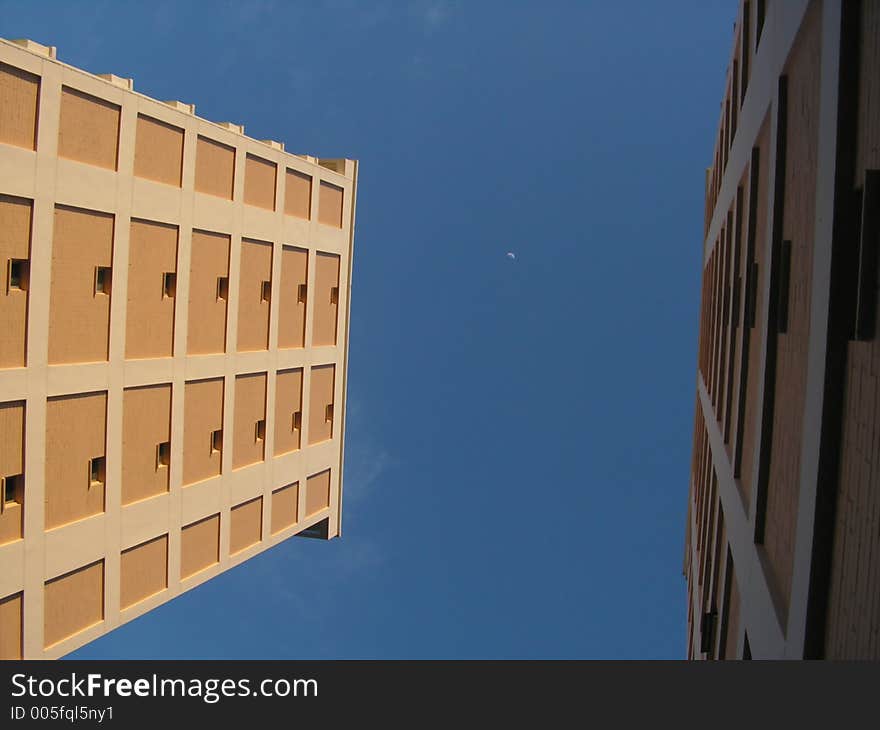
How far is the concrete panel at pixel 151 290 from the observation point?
19078 millimetres

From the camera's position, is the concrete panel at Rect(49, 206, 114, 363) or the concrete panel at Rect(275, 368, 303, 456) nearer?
the concrete panel at Rect(49, 206, 114, 363)

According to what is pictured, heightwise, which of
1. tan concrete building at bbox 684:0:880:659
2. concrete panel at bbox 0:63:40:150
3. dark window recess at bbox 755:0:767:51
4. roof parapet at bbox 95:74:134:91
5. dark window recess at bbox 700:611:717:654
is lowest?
dark window recess at bbox 700:611:717:654

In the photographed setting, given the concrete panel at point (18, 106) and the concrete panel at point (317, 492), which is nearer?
the concrete panel at point (18, 106)

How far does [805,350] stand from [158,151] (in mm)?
15407

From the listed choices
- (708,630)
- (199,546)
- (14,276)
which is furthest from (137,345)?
(708,630)

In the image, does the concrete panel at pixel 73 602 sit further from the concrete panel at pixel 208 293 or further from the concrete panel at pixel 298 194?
the concrete panel at pixel 298 194

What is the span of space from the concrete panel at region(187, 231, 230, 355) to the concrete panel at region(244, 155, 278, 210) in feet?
6.09

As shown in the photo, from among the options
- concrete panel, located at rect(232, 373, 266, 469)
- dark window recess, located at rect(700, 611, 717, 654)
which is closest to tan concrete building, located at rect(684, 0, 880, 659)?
dark window recess, located at rect(700, 611, 717, 654)

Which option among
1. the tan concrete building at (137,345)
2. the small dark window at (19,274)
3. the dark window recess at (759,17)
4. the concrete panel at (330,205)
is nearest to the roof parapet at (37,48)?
the tan concrete building at (137,345)

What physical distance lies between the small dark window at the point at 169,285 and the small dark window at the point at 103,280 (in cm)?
199

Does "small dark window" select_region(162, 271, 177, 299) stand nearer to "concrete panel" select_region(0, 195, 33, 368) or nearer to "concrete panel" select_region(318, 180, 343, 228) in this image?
"concrete panel" select_region(0, 195, 33, 368)

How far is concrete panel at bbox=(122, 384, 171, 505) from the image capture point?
1947cm

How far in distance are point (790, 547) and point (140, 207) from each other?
1580 centimetres

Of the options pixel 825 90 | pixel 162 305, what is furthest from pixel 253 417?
pixel 825 90
